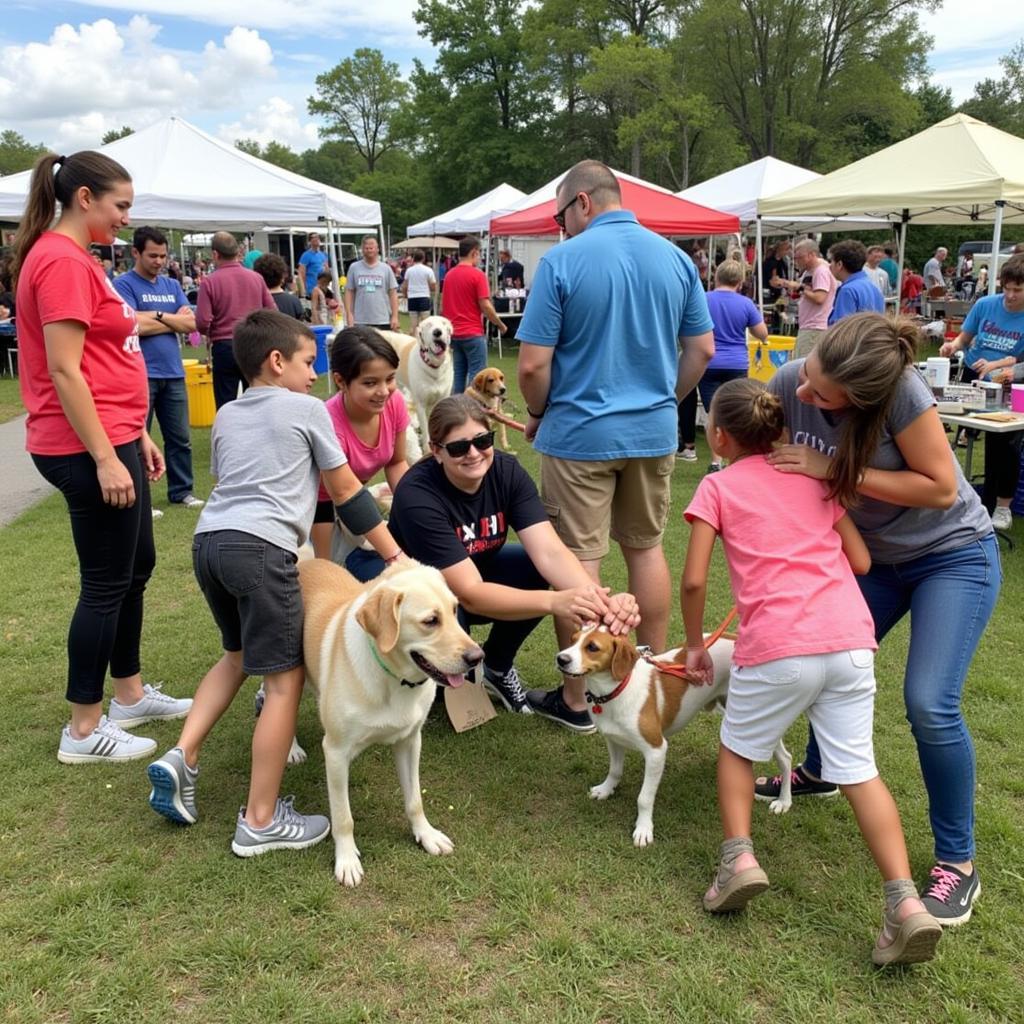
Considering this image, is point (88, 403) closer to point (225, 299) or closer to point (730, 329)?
point (225, 299)

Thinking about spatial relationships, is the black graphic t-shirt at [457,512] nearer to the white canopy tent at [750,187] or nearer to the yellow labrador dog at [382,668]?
the yellow labrador dog at [382,668]

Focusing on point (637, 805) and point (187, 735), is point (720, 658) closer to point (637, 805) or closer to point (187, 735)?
point (637, 805)

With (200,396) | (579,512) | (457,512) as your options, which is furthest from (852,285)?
(200,396)

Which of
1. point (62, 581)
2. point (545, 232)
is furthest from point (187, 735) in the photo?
point (545, 232)

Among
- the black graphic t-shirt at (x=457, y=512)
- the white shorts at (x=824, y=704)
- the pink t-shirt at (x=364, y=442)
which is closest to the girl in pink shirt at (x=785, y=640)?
the white shorts at (x=824, y=704)

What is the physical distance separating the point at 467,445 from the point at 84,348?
5.06 ft

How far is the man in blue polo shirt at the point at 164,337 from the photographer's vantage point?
6.94 meters

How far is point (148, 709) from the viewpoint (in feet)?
12.6

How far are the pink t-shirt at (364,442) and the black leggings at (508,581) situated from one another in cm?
77

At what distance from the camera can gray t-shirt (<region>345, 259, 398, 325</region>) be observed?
1336 centimetres

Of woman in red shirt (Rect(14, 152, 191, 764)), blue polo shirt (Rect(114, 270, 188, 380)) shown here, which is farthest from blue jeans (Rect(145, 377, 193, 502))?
woman in red shirt (Rect(14, 152, 191, 764))

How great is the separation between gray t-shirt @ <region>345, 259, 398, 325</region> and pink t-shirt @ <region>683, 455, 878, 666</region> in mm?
11699

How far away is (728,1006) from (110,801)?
2.44 metres

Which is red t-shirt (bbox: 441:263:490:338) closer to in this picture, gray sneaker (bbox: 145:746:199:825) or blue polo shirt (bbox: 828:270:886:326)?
blue polo shirt (bbox: 828:270:886:326)
